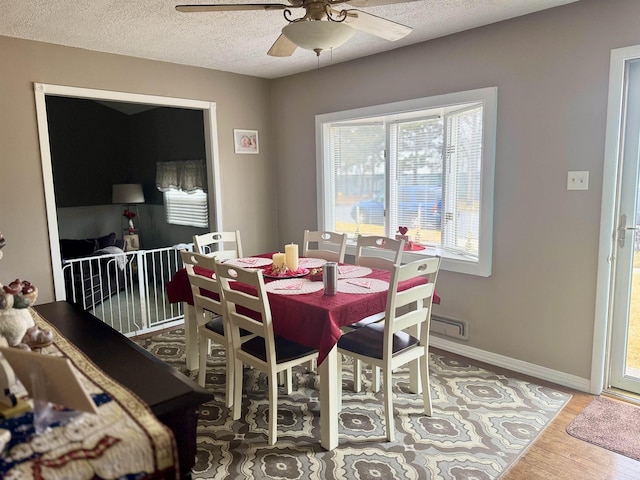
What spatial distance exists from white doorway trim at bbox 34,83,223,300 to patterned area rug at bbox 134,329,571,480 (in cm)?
157

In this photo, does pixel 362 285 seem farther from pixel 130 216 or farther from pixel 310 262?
pixel 130 216

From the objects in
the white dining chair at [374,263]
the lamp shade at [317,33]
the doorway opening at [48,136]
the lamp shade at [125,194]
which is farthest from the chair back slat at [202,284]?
the lamp shade at [125,194]

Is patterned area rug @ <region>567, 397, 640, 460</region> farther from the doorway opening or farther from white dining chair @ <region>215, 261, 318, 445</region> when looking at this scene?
the doorway opening

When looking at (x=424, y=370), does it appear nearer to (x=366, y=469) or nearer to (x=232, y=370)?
(x=366, y=469)

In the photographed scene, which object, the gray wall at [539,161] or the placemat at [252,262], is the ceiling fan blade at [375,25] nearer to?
the gray wall at [539,161]

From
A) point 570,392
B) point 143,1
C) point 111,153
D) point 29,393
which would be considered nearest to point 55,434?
point 29,393

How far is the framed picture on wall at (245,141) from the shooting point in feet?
14.7

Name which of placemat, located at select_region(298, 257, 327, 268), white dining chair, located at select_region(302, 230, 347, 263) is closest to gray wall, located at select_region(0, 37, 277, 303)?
white dining chair, located at select_region(302, 230, 347, 263)

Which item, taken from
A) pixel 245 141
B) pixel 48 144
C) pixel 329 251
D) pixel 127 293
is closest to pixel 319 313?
pixel 329 251

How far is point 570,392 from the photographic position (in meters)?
2.83

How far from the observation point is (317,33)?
186 centimetres

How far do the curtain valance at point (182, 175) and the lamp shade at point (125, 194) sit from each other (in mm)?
323

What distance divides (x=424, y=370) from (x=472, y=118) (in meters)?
1.85

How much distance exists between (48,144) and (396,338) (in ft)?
9.50
